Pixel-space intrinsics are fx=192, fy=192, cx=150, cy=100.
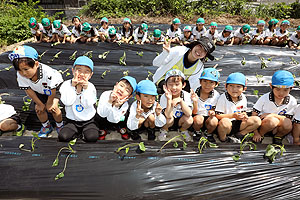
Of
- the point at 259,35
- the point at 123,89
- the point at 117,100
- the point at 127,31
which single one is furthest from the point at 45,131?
the point at 259,35

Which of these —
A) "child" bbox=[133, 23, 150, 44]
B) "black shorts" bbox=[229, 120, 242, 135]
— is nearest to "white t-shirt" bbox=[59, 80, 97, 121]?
"black shorts" bbox=[229, 120, 242, 135]

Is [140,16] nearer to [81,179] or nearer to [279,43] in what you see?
[279,43]

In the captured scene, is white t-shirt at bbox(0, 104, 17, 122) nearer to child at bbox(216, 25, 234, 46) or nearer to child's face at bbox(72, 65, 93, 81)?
child's face at bbox(72, 65, 93, 81)

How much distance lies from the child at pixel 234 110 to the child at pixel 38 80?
2.57 metres

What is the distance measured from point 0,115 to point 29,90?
2.15 feet

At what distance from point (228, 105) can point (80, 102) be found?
7.37ft

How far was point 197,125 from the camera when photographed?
309 centimetres

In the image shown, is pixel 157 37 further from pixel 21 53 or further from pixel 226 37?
pixel 21 53

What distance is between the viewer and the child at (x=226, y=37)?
6.83 meters

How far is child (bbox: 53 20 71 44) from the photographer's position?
6.81 meters

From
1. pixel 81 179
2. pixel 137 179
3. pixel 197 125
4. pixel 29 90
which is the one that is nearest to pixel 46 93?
pixel 29 90

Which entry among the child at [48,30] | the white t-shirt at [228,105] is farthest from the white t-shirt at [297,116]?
the child at [48,30]

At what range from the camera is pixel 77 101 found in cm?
287

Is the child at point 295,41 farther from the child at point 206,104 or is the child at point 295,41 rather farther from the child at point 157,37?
the child at point 206,104
